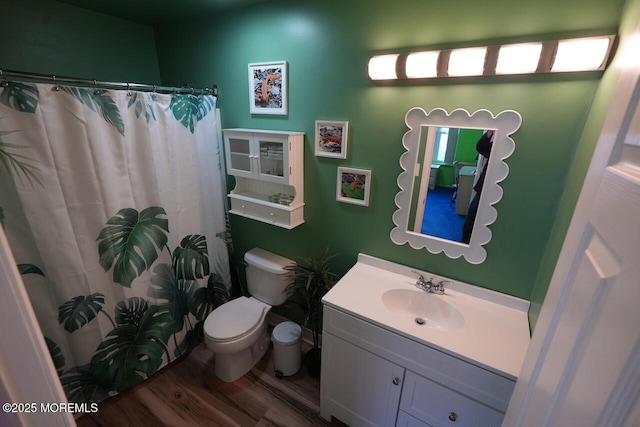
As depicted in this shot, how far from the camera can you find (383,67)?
1.33m

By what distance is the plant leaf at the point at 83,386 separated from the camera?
5.01ft

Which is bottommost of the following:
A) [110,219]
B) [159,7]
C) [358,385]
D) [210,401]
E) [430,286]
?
[210,401]

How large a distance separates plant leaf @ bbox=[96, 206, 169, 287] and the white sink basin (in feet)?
4.78

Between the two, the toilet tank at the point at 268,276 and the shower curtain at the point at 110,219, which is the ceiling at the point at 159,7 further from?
the toilet tank at the point at 268,276

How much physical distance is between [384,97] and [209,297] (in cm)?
193

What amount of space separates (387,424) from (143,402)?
→ 147 cm

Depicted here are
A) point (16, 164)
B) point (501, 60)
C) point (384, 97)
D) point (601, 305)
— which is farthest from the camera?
point (384, 97)

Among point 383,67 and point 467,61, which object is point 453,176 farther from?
point 383,67

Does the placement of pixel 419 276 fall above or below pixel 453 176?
below

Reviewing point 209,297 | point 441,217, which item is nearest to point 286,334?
point 209,297

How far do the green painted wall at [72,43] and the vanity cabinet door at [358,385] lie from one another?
2380 millimetres

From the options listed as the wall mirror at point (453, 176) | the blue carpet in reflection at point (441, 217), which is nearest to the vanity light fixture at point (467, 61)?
the wall mirror at point (453, 176)

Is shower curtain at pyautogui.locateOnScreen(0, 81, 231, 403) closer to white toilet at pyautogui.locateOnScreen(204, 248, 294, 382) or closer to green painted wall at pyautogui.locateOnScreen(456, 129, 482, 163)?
white toilet at pyautogui.locateOnScreen(204, 248, 294, 382)

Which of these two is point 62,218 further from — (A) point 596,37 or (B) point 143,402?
(A) point 596,37
